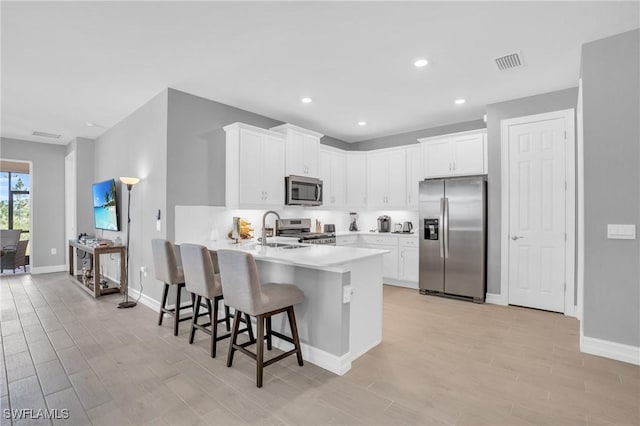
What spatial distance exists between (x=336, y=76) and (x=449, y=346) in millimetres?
2976

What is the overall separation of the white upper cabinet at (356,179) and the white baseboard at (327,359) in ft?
12.6

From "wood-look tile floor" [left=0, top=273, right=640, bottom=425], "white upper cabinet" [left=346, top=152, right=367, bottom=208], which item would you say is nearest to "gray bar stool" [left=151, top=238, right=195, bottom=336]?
"wood-look tile floor" [left=0, top=273, right=640, bottom=425]

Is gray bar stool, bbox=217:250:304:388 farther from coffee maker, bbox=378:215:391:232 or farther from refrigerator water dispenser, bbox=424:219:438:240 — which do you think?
coffee maker, bbox=378:215:391:232

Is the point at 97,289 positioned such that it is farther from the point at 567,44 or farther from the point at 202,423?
the point at 567,44

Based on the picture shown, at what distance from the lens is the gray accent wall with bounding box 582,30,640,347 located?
2711mm

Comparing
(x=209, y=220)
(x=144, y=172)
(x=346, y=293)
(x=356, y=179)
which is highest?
(x=356, y=179)

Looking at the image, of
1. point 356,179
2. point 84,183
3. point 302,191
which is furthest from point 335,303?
point 84,183

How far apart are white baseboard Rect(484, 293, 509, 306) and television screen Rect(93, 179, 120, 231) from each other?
18.4ft

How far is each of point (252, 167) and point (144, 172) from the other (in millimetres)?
1486

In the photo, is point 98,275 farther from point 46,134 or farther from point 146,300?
point 46,134

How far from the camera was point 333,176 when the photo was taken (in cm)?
604

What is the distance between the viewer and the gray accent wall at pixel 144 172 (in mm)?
4035

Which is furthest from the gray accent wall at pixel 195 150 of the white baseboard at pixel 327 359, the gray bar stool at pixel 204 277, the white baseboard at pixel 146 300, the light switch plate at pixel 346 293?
the light switch plate at pixel 346 293

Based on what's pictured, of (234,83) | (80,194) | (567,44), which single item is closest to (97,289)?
(80,194)
